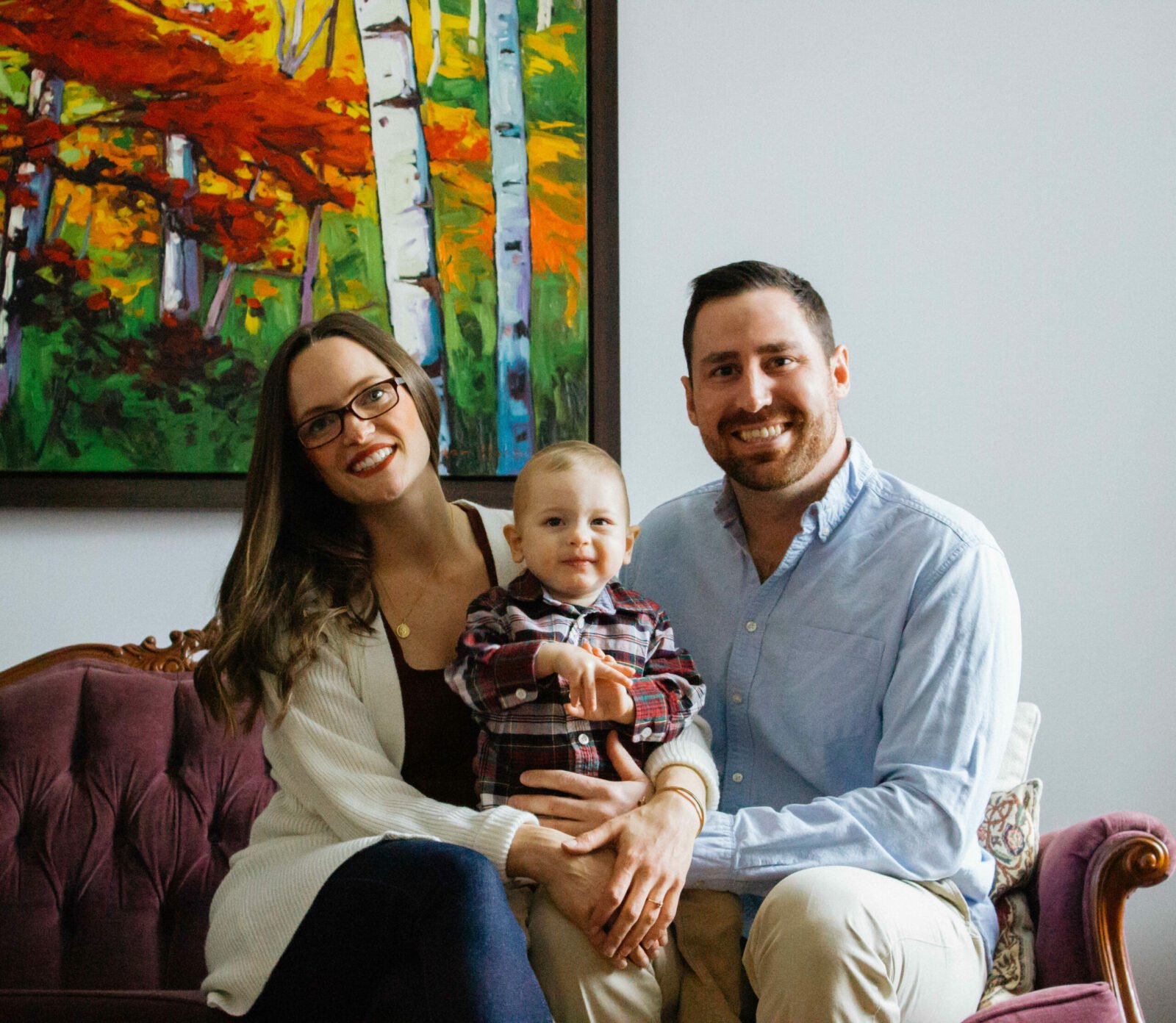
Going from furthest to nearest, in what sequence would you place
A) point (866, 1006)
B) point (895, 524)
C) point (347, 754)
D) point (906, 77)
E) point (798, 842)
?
point (906, 77) → point (895, 524) → point (347, 754) → point (798, 842) → point (866, 1006)

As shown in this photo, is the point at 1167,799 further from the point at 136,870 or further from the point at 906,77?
the point at 136,870

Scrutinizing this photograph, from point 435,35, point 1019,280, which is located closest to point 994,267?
point 1019,280

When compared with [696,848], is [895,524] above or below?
above

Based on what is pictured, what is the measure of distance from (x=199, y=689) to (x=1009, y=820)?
141cm

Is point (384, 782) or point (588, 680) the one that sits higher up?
point (588, 680)

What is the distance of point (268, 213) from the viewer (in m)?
2.44

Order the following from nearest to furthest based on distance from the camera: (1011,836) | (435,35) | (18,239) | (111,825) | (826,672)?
(826,672), (1011,836), (111,825), (18,239), (435,35)

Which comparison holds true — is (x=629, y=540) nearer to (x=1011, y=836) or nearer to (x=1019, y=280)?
(x=1011, y=836)

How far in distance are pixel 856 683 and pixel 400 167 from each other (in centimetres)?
162

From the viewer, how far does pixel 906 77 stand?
2678 millimetres

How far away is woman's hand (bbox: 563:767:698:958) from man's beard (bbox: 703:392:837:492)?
547mm

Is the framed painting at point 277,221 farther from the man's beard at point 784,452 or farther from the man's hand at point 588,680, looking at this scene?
the man's hand at point 588,680

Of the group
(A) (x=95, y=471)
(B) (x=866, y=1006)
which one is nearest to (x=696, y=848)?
(B) (x=866, y=1006)

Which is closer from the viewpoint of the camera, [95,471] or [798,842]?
[798,842]
